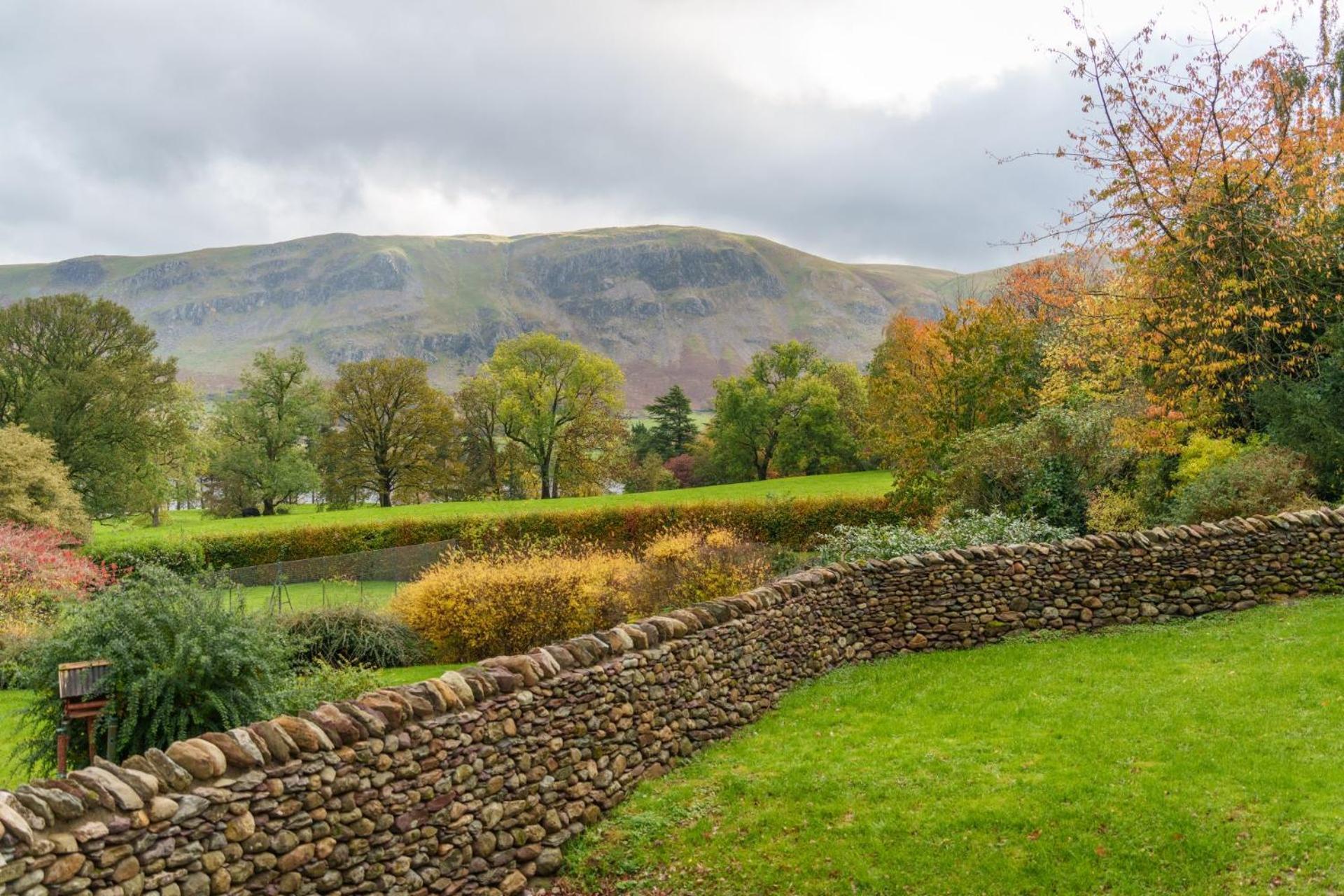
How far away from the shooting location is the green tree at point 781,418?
52.8m

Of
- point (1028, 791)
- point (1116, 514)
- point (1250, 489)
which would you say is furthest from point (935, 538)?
point (1028, 791)

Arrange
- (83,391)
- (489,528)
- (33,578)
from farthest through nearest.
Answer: (83,391) → (489,528) → (33,578)

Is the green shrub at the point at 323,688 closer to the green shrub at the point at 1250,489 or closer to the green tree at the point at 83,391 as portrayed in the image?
the green shrub at the point at 1250,489

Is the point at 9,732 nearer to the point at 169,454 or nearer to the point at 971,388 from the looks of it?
the point at 971,388

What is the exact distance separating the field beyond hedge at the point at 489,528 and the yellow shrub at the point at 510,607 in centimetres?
838

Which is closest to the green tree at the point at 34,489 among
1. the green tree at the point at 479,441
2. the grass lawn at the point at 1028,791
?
the grass lawn at the point at 1028,791

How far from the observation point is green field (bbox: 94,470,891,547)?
32.1 metres

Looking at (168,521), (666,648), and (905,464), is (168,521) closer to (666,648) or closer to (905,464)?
(905,464)

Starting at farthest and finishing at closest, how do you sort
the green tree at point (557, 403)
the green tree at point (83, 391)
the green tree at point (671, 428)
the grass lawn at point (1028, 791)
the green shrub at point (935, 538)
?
the green tree at point (671, 428)
the green tree at point (557, 403)
the green tree at point (83, 391)
the green shrub at point (935, 538)
the grass lawn at point (1028, 791)

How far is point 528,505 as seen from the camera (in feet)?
125

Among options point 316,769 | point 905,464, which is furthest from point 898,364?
point 316,769

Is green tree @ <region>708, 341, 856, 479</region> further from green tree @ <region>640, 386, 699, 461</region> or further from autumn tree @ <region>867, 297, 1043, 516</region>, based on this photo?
autumn tree @ <region>867, 297, 1043, 516</region>

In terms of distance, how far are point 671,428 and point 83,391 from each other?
133ft

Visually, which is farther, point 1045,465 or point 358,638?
point 1045,465
